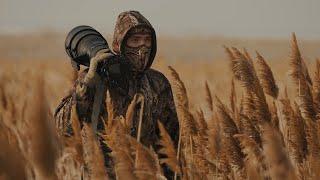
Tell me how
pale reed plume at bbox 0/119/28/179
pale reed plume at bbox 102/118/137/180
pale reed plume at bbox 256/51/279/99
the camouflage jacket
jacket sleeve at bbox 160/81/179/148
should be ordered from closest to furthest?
pale reed plume at bbox 0/119/28/179, pale reed plume at bbox 102/118/137/180, pale reed plume at bbox 256/51/279/99, the camouflage jacket, jacket sleeve at bbox 160/81/179/148

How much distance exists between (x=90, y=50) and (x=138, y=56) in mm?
388

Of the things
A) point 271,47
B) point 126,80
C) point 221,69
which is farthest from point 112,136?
point 271,47

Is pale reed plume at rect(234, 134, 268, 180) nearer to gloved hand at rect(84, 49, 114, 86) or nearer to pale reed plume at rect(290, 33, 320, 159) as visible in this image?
pale reed plume at rect(290, 33, 320, 159)

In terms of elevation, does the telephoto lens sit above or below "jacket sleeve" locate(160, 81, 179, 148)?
above

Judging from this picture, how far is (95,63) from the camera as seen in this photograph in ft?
9.11

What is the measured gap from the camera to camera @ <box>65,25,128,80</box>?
2877mm

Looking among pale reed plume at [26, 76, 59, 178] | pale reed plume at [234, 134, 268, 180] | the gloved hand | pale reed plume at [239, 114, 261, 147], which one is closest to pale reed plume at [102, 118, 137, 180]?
pale reed plume at [26, 76, 59, 178]

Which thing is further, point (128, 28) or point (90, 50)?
point (128, 28)

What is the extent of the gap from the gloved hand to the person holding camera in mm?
41

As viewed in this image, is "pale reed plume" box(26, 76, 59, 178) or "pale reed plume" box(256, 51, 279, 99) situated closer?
"pale reed plume" box(26, 76, 59, 178)

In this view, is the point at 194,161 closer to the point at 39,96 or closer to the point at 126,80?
the point at 126,80

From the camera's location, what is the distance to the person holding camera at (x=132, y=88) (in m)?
2.96

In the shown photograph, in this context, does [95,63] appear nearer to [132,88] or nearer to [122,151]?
[132,88]

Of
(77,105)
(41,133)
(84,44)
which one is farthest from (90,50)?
(41,133)
